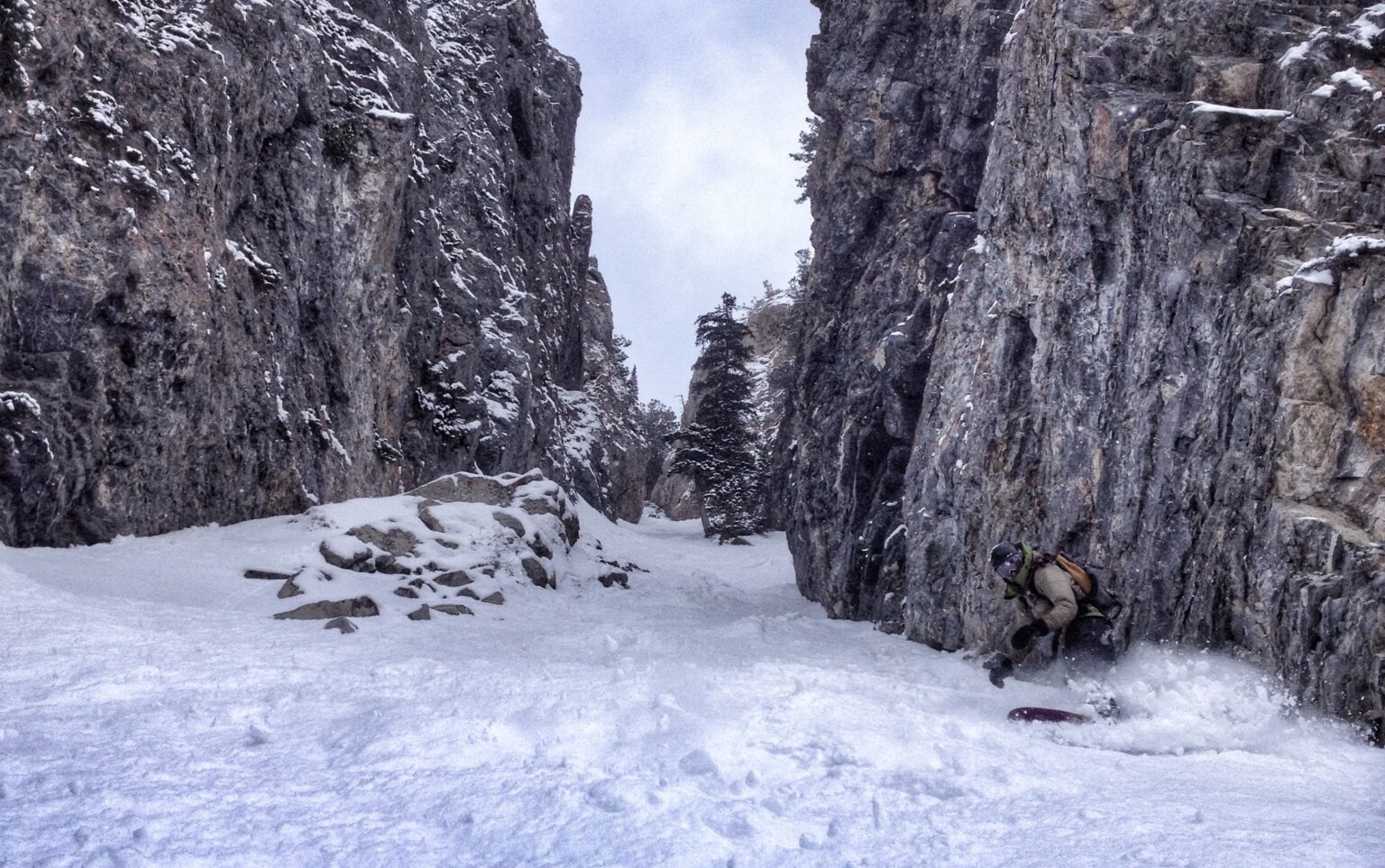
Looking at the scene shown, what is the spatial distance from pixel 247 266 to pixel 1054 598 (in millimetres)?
14825

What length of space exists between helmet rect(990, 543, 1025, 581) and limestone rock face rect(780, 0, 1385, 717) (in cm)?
177

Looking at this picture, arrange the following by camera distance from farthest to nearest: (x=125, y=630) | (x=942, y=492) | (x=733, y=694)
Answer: (x=942, y=492)
(x=125, y=630)
(x=733, y=694)

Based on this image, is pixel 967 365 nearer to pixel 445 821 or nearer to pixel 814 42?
pixel 445 821

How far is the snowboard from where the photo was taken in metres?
6.84

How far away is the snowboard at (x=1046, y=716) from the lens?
22.5 feet

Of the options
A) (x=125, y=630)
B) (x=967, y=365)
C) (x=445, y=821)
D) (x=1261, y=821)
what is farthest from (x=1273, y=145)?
(x=125, y=630)

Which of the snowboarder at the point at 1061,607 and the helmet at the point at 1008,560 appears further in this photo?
the helmet at the point at 1008,560

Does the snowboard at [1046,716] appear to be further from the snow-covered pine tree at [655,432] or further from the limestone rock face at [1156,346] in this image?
the snow-covered pine tree at [655,432]

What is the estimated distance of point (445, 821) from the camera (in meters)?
4.05

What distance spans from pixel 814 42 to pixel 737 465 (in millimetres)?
16999

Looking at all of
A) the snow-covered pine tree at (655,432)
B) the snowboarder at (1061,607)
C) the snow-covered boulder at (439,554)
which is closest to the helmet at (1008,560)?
the snowboarder at (1061,607)

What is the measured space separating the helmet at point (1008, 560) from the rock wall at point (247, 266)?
37.9 ft

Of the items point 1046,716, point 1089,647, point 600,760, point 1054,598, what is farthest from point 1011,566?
point 600,760

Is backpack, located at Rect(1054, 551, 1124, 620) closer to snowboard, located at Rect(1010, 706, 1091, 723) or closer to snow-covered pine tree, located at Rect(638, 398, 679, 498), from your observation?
snowboard, located at Rect(1010, 706, 1091, 723)
